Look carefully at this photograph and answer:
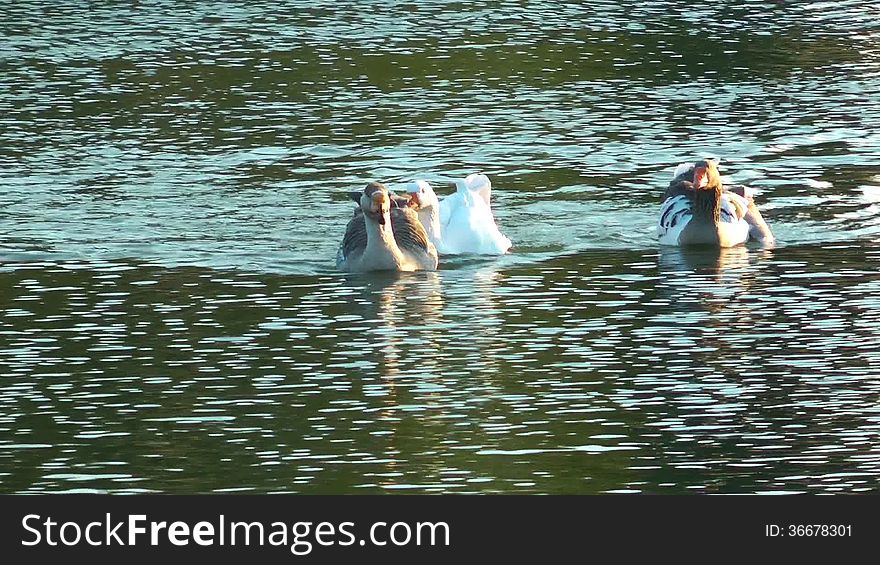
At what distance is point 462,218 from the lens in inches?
901

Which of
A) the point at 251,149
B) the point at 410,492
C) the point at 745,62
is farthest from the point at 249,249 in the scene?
the point at 745,62

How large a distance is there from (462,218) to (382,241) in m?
1.34

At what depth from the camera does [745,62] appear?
35531mm

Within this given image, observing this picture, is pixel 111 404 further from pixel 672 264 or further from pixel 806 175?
pixel 806 175

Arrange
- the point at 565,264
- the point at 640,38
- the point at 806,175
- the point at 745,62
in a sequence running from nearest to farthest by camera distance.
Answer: the point at 565,264
the point at 806,175
the point at 745,62
the point at 640,38

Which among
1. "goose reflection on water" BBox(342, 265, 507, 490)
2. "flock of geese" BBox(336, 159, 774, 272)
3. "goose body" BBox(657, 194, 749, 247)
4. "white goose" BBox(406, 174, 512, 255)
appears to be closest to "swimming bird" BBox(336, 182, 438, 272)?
"flock of geese" BBox(336, 159, 774, 272)

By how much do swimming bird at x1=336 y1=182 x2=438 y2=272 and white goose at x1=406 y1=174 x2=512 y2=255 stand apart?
1.56ft

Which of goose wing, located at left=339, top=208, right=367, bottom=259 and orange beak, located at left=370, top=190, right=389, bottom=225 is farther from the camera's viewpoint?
goose wing, located at left=339, top=208, right=367, bottom=259

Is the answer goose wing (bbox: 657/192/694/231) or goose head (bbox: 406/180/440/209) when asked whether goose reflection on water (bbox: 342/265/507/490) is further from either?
goose wing (bbox: 657/192/694/231)

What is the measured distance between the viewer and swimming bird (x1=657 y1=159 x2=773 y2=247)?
75.5 ft

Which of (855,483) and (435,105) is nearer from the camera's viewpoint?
(855,483)

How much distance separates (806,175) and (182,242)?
25.1ft

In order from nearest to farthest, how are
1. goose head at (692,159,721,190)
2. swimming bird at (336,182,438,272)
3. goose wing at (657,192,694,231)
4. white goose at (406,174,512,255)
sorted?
swimming bird at (336,182,438,272) → white goose at (406,174,512,255) → goose wing at (657,192,694,231) → goose head at (692,159,721,190)

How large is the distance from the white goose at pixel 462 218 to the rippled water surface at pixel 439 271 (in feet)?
1.53
